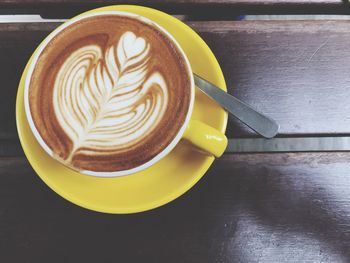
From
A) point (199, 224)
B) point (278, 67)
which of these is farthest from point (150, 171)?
point (278, 67)

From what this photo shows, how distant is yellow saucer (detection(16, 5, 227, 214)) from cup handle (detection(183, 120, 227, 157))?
0.13 feet

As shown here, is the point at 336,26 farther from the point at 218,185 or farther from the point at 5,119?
the point at 5,119

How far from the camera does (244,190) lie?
664 mm

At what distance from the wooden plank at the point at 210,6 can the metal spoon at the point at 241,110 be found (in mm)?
167

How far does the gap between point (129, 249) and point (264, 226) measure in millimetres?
212

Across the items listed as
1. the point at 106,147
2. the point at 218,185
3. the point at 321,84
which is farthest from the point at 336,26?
the point at 106,147

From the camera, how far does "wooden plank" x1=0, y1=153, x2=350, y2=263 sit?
0.65 m

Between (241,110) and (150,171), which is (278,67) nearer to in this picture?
(241,110)

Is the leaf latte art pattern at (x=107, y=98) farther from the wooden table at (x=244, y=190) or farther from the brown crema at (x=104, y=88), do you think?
the wooden table at (x=244, y=190)

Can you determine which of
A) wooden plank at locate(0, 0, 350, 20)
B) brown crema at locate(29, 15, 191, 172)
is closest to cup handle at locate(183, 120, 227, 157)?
brown crema at locate(29, 15, 191, 172)

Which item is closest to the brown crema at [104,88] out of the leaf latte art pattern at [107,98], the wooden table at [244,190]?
the leaf latte art pattern at [107,98]

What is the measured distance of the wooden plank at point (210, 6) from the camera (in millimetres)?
706

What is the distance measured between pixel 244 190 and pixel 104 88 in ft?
0.91

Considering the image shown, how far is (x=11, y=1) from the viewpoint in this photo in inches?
27.9
